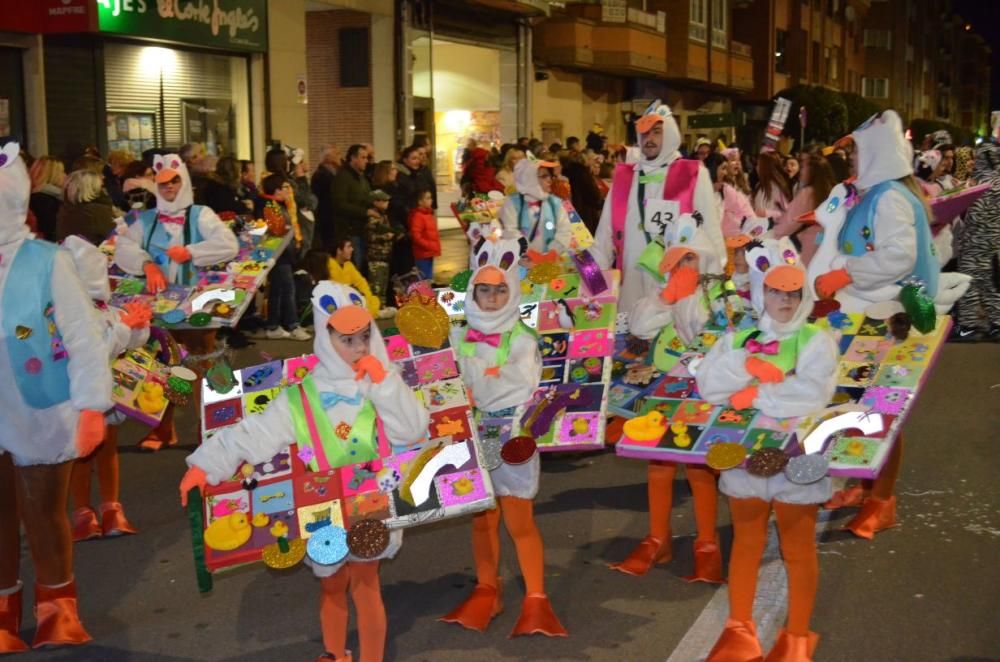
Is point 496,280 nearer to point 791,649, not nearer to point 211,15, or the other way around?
point 791,649

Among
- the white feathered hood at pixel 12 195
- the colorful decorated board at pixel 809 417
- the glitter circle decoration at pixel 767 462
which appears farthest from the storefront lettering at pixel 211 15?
the glitter circle decoration at pixel 767 462

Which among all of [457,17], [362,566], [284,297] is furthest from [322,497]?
[457,17]

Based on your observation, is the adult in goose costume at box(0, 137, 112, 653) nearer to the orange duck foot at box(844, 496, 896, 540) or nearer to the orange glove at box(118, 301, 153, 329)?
the orange glove at box(118, 301, 153, 329)

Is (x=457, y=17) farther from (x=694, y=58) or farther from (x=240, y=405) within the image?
(x=240, y=405)

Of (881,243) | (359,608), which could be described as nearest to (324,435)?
(359,608)

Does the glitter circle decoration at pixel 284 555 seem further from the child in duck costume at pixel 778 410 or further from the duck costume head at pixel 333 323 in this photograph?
the child in duck costume at pixel 778 410

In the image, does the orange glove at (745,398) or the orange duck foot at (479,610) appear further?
the orange duck foot at (479,610)

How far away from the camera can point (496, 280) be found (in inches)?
215

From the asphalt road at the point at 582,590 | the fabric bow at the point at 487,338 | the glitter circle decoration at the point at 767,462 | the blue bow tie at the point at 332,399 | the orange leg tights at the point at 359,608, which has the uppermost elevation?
the fabric bow at the point at 487,338

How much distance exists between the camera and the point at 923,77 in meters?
97.1

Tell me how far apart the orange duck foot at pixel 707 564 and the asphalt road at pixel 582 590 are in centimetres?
7

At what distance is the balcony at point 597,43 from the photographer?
30.5m

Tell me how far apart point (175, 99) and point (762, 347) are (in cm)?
1407

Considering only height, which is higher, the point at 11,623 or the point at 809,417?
the point at 809,417
